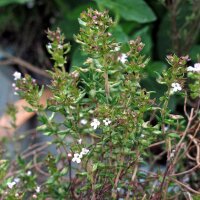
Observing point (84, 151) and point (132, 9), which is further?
point (132, 9)

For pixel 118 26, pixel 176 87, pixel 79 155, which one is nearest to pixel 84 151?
pixel 79 155

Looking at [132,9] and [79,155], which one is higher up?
[79,155]

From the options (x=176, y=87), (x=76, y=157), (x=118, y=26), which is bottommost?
(x=118, y=26)

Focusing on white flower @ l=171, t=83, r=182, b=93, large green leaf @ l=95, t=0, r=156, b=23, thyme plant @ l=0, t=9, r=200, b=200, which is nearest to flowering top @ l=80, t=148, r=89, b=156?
thyme plant @ l=0, t=9, r=200, b=200

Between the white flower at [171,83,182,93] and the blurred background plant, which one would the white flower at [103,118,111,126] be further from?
the blurred background plant

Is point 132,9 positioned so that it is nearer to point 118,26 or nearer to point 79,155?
point 118,26

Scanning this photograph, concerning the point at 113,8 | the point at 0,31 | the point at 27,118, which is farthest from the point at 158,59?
the point at 0,31

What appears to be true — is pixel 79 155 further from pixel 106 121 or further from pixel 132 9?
pixel 132 9

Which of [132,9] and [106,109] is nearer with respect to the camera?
[106,109]
